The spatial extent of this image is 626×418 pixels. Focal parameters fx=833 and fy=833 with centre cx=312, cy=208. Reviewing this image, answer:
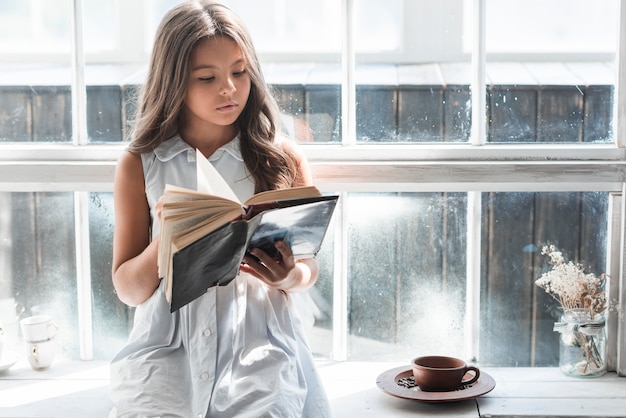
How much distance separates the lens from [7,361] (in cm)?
205

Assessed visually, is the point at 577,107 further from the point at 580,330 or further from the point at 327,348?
the point at 327,348

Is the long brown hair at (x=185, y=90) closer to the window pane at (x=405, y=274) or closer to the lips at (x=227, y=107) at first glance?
the lips at (x=227, y=107)

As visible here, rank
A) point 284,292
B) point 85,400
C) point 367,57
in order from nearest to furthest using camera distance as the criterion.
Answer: point 284,292 → point 85,400 → point 367,57

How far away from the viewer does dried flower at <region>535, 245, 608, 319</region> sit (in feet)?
6.38

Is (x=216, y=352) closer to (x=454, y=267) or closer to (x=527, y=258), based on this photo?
(x=454, y=267)

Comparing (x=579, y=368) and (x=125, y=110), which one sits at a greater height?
(x=125, y=110)

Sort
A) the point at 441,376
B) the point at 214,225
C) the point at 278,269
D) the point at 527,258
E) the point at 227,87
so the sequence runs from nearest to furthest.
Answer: the point at 214,225
the point at 278,269
the point at 227,87
the point at 441,376
the point at 527,258

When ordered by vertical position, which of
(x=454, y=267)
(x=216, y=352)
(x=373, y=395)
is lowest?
(x=373, y=395)

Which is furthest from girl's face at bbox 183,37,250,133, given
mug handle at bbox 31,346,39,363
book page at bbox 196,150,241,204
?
mug handle at bbox 31,346,39,363

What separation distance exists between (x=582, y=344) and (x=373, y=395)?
0.52 metres

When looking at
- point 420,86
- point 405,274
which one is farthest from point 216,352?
point 420,86

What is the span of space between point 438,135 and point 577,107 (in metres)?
0.34

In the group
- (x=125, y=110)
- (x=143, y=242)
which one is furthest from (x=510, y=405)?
(x=125, y=110)

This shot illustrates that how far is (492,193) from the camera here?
6.67 ft
